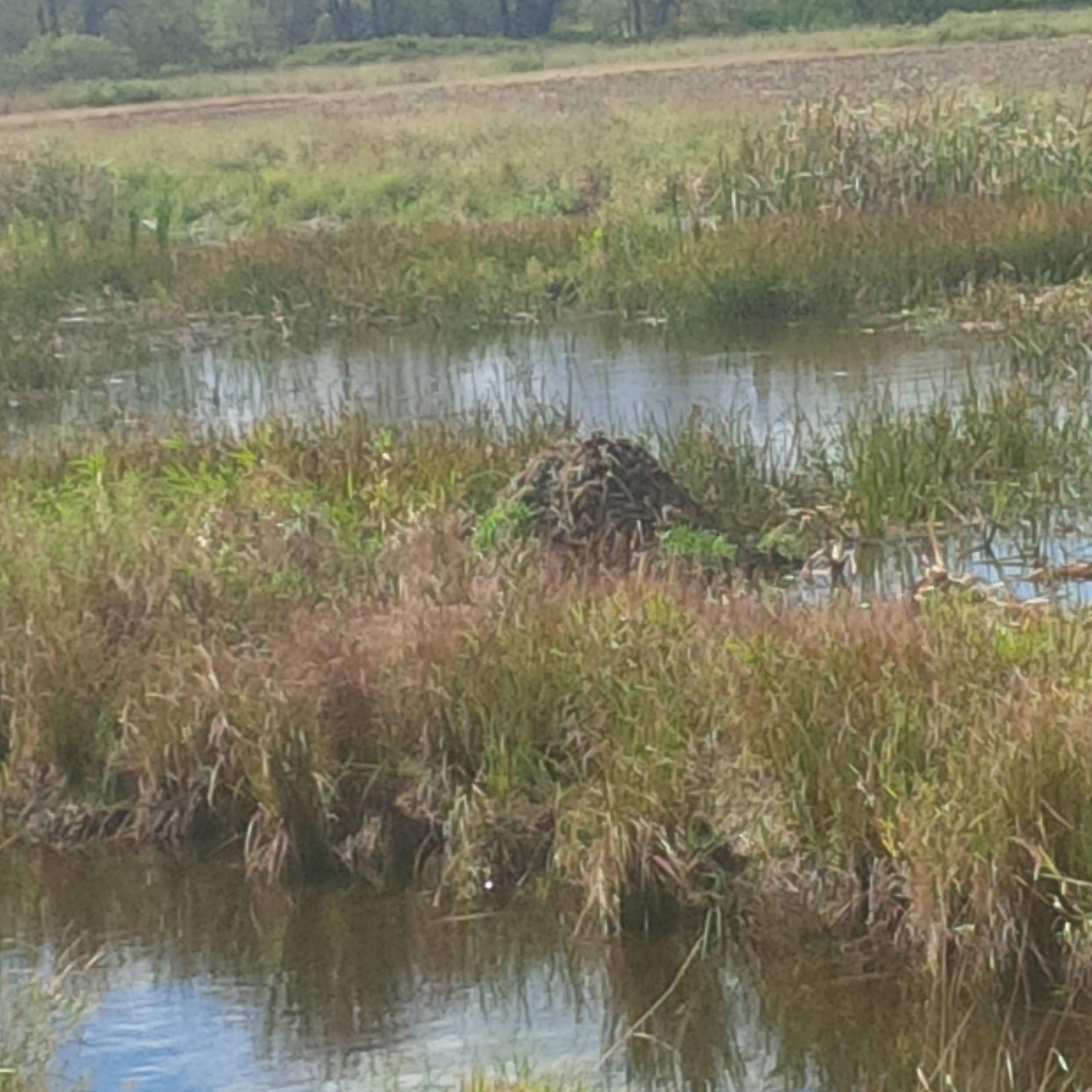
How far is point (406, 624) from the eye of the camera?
6.71 metres

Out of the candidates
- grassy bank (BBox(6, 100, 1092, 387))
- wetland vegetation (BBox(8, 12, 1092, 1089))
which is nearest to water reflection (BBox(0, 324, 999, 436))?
wetland vegetation (BBox(8, 12, 1092, 1089))

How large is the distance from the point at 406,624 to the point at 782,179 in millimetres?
11937

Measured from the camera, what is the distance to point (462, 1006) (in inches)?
213

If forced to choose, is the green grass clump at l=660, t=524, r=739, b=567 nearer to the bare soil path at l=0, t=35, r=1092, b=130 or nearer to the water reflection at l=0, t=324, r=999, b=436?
the water reflection at l=0, t=324, r=999, b=436

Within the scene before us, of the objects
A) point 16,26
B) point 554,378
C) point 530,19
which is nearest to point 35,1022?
point 554,378

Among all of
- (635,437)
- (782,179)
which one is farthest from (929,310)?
(635,437)

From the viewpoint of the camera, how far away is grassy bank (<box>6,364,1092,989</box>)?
5297 millimetres

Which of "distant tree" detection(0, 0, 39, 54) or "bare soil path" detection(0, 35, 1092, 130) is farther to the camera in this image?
"distant tree" detection(0, 0, 39, 54)

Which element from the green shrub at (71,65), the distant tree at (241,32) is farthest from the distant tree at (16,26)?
the green shrub at (71,65)

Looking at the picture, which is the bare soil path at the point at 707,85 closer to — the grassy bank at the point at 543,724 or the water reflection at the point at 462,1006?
the grassy bank at the point at 543,724

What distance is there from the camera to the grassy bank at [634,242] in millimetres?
16203

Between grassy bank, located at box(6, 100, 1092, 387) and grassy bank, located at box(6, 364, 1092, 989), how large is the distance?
7.94 m

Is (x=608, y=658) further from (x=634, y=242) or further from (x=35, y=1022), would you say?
(x=634, y=242)

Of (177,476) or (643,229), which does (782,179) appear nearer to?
(643,229)
